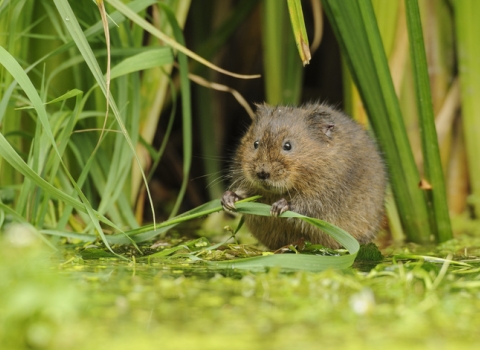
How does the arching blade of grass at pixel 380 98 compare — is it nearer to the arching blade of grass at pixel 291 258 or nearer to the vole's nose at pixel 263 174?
the vole's nose at pixel 263 174

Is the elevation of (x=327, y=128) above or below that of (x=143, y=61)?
below

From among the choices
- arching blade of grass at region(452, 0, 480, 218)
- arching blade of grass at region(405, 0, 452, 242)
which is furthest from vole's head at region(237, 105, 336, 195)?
arching blade of grass at region(452, 0, 480, 218)

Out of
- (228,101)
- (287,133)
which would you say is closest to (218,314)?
(287,133)

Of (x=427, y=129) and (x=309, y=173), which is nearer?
(x=309, y=173)

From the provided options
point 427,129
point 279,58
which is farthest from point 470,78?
point 279,58

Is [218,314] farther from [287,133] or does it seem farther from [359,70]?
[359,70]

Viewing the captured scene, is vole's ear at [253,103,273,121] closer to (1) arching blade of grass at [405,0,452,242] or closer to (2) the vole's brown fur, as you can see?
(2) the vole's brown fur

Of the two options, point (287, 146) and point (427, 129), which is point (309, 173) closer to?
point (287, 146)
